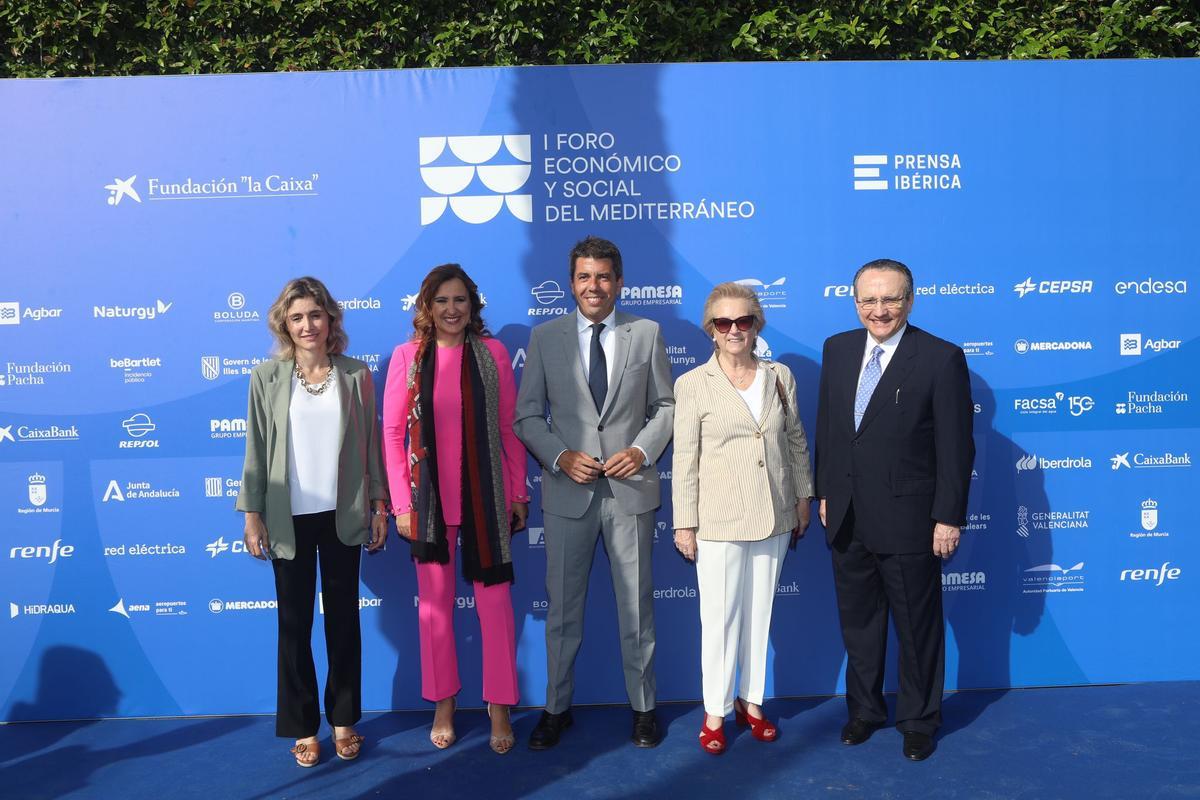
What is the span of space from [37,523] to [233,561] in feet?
2.85

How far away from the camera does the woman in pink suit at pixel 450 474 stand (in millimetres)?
3271

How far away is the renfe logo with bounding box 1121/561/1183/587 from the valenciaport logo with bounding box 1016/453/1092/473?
559 mm

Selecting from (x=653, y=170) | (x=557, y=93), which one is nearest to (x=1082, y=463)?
(x=653, y=170)

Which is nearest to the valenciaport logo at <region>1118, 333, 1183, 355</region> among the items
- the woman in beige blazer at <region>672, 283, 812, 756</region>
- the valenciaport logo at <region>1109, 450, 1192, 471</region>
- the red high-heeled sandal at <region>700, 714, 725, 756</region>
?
the valenciaport logo at <region>1109, 450, 1192, 471</region>

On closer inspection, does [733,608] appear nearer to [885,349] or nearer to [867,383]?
[867,383]

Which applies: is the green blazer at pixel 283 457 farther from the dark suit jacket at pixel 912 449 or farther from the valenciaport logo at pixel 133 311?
the dark suit jacket at pixel 912 449

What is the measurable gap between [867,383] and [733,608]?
1007 millimetres

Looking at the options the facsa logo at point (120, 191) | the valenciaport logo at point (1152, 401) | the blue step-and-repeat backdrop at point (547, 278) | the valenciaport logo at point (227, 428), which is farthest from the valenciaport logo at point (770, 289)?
the facsa logo at point (120, 191)

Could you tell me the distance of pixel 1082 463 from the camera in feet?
12.7

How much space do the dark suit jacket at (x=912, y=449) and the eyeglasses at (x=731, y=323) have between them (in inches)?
19.6

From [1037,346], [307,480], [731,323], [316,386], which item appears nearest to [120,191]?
[316,386]

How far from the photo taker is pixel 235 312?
3729mm

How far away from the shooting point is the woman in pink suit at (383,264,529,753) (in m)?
3.27

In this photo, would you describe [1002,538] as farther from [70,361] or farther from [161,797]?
[70,361]
